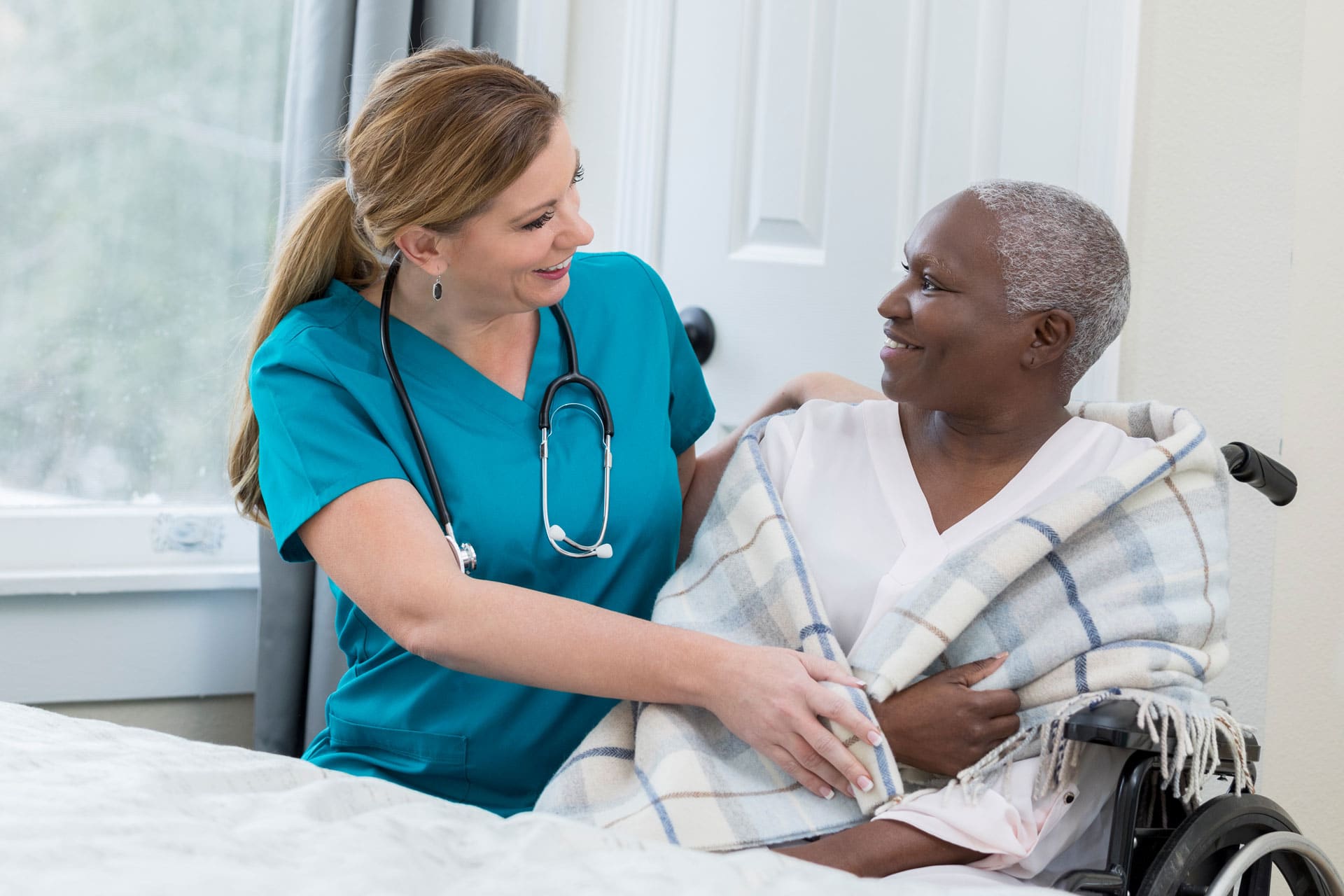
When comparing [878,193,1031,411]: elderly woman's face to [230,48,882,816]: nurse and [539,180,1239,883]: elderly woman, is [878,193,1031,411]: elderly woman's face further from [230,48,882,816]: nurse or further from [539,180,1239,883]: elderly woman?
[230,48,882,816]: nurse

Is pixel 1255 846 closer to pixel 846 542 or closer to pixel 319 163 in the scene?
pixel 846 542

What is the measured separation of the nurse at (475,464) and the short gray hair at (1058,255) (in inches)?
12.7

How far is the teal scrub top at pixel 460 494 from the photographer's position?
1.25 m

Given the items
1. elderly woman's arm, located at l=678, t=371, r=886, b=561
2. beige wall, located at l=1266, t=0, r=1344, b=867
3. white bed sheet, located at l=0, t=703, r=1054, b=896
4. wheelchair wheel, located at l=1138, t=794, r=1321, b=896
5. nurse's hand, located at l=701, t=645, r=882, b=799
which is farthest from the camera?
beige wall, located at l=1266, t=0, r=1344, b=867

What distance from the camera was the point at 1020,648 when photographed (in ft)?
3.64

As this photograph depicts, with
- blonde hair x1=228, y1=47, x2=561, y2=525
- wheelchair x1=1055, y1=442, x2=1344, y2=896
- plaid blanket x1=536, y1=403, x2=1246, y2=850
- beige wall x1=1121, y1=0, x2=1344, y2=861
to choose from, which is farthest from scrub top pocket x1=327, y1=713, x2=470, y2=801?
beige wall x1=1121, y1=0, x2=1344, y2=861

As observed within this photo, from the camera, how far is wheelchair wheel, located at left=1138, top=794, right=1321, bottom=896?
955 mm

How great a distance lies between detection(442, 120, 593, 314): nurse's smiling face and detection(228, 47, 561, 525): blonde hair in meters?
0.02

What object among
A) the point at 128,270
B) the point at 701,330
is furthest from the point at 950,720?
the point at 128,270

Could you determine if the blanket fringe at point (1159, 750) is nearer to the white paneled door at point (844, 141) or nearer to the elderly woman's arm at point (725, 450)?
the elderly woman's arm at point (725, 450)

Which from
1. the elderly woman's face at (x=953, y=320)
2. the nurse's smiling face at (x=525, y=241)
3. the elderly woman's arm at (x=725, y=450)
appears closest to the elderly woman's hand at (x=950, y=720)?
the elderly woman's face at (x=953, y=320)

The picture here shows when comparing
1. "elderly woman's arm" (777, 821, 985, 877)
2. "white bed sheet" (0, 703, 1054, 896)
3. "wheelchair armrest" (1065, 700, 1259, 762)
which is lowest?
"elderly woman's arm" (777, 821, 985, 877)

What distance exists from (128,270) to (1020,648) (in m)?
1.68

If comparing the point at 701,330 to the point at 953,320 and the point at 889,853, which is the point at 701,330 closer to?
the point at 953,320
